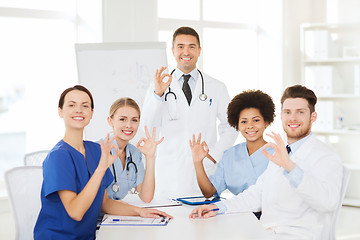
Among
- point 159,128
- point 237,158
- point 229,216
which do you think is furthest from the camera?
point 159,128

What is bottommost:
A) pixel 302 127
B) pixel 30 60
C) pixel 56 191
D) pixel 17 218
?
pixel 17 218

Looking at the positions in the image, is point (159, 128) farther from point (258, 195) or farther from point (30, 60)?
point (30, 60)

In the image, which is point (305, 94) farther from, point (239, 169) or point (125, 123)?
point (125, 123)

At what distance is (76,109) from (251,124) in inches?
35.5

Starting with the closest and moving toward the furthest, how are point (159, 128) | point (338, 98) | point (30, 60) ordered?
point (159, 128)
point (30, 60)
point (338, 98)

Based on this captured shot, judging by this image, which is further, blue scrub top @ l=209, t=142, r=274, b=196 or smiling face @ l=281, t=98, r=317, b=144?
blue scrub top @ l=209, t=142, r=274, b=196

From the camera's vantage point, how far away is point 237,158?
2320 mm

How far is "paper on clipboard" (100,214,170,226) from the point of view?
178cm

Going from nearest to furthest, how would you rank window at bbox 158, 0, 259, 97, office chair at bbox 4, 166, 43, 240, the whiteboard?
1. office chair at bbox 4, 166, 43, 240
2. the whiteboard
3. window at bbox 158, 0, 259, 97

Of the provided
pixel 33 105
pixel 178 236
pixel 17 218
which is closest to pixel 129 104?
pixel 17 218

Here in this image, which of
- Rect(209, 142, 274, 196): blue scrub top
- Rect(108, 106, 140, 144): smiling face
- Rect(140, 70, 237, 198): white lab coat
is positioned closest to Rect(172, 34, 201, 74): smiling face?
A: Rect(140, 70, 237, 198): white lab coat

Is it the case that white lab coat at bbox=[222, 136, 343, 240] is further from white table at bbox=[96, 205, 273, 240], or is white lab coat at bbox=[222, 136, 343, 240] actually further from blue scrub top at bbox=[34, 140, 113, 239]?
blue scrub top at bbox=[34, 140, 113, 239]

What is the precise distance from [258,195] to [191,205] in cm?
31

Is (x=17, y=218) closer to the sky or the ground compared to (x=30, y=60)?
closer to the ground
